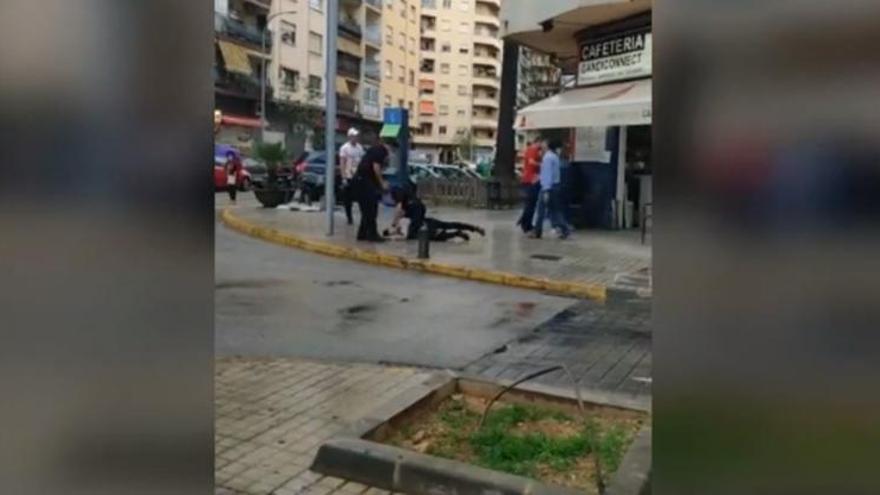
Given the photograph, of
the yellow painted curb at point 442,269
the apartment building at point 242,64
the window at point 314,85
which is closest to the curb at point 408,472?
the yellow painted curb at point 442,269

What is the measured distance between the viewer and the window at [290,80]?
56438mm

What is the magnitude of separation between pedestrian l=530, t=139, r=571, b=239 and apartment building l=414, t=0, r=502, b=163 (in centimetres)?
8429

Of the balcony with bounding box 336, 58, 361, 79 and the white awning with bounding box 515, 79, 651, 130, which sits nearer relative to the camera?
the white awning with bounding box 515, 79, 651, 130

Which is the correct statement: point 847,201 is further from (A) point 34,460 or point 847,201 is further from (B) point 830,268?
(A) point 34,460

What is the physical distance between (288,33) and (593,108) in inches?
1817

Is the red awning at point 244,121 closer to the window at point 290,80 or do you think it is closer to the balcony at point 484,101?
the window at point 290,80

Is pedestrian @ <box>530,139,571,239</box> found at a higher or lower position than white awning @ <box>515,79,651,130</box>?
lower

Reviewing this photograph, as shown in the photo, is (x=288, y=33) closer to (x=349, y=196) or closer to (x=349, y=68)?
(x=349, y=68)

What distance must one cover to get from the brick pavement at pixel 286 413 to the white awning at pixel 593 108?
8.77m

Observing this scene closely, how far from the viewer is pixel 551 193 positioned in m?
15.0

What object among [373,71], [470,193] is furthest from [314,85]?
[470,193]

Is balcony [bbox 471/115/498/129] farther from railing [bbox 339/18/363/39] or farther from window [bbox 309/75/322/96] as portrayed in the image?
window [bbox 309/75/322/96]

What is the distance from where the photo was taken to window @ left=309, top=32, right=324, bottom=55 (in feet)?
198

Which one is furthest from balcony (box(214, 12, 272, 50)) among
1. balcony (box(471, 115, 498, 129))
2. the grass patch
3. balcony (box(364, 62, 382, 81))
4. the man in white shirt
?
balcony (box(471, 115, 498, 129))
